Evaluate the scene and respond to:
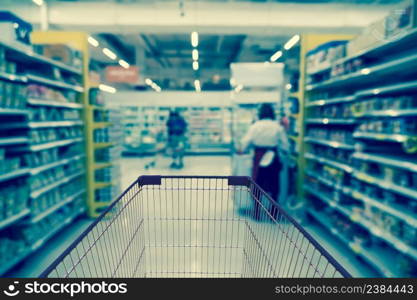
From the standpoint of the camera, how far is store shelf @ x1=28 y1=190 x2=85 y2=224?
140 inches

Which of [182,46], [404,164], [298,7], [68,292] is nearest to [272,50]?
[182,46]

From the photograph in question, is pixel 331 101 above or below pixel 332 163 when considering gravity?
above

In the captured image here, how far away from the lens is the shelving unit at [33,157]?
319cm

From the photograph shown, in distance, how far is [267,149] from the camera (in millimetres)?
4949

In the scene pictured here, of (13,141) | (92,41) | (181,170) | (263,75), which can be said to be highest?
(92,41)

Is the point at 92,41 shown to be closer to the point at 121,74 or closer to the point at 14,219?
the point at 121,74

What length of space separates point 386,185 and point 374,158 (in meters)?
0.31

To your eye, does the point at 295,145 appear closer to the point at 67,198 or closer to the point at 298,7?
→ the point at 67,198

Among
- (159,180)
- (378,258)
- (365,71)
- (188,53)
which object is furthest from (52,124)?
(188,53)

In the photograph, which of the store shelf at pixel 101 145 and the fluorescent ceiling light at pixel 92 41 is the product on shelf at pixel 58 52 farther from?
the fluorescent ceiling light at pixel 92 41

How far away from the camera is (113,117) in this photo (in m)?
5.79

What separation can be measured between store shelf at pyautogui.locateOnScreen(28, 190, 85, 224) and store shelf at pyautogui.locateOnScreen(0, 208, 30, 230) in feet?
0.43

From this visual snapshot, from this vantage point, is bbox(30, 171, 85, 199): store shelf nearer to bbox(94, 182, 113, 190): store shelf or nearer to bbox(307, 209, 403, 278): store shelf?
bbox(94, 182, 113, 190): store shelf

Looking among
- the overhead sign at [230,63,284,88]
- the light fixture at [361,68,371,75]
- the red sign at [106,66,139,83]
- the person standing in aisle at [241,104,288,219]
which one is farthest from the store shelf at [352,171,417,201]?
the red sign at [106,66,139,83]
